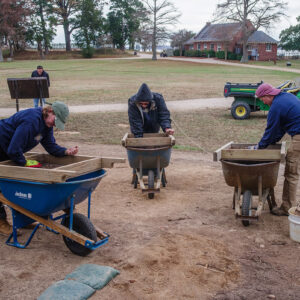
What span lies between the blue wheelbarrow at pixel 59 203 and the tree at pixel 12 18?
54.5m

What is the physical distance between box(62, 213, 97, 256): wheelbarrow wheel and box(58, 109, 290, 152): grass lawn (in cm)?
573

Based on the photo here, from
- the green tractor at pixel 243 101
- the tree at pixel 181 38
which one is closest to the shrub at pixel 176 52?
the tree at pixel 181 38

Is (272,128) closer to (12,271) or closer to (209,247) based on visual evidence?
(209,247)

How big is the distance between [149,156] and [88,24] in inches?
2368

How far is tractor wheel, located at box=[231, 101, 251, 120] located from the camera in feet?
44.4

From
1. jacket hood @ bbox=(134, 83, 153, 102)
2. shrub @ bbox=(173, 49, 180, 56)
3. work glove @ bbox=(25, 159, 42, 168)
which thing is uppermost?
shrub @ bbox=(173, 49, 180, 56)

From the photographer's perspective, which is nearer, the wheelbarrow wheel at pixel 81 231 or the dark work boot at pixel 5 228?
the wheelbarrow wheel at pixel 81 231

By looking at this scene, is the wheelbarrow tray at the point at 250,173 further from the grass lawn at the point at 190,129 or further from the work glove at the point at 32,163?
the grass lawn at the point at 190,129

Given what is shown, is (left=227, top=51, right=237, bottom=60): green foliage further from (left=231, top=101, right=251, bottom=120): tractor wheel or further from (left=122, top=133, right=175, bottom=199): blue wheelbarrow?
(left=122, top=133, right=175, bottom=199): blue wheelbarrow

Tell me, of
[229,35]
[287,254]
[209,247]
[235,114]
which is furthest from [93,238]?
[229,35]

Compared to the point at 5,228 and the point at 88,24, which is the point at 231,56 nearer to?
the point at 88,24

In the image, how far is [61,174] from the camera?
11.6 feet

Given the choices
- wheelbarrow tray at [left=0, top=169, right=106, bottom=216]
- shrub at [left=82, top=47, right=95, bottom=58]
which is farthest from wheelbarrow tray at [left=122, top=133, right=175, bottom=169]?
shrub at [left=82, top=47, right=95, bottom=58]

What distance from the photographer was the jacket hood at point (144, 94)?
6.12 meters
